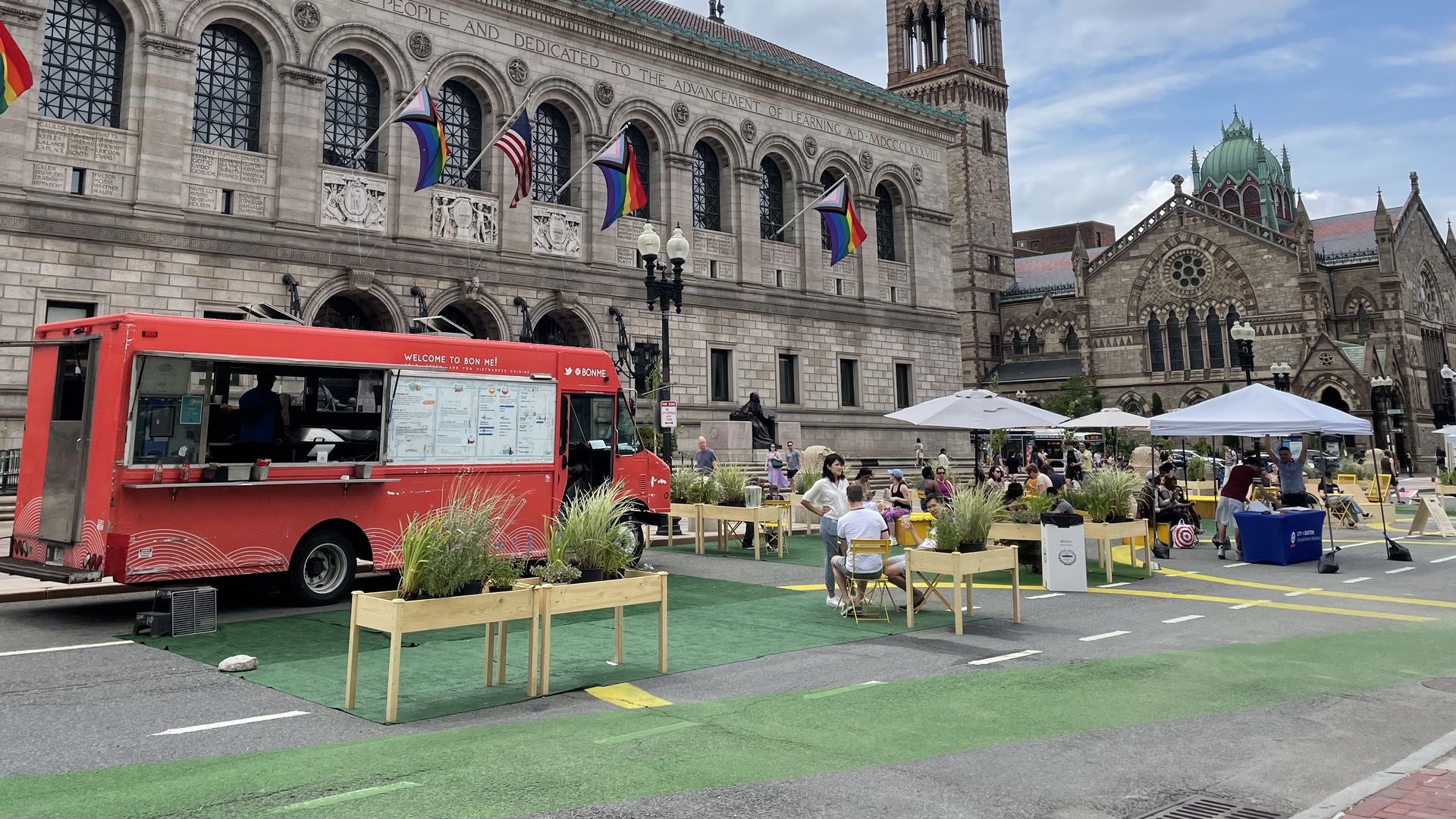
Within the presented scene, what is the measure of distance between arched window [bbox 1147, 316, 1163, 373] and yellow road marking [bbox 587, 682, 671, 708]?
72014 mm

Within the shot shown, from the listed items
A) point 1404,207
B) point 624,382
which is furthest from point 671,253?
point 1404,207

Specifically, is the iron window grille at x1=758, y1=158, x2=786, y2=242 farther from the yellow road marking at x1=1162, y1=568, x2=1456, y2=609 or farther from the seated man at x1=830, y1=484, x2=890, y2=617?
the seated man at x1=830, y1=484, x2=890, y2=617

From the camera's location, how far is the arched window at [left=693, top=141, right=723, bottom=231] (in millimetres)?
33688

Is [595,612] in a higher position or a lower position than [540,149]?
lower

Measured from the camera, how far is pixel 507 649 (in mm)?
8602

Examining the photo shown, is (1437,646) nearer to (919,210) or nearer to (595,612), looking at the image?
(595,612)

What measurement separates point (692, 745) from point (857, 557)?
16.1 feet

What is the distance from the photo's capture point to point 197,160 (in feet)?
75.9

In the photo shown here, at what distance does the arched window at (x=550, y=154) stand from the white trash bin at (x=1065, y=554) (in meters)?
21.6

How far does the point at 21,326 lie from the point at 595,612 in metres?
18.2

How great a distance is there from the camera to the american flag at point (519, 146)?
78.2 ft

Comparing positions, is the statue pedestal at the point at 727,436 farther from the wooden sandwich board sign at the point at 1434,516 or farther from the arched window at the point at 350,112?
the wooden sandwich board sign at the point at 1434,516

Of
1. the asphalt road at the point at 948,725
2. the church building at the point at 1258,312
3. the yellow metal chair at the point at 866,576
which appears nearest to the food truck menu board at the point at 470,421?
the asphalt road at the point at 948,725

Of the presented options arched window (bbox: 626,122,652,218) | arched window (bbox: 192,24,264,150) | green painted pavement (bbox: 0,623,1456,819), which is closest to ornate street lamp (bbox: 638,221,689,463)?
arched window (bbox: 626,122,652,218)
